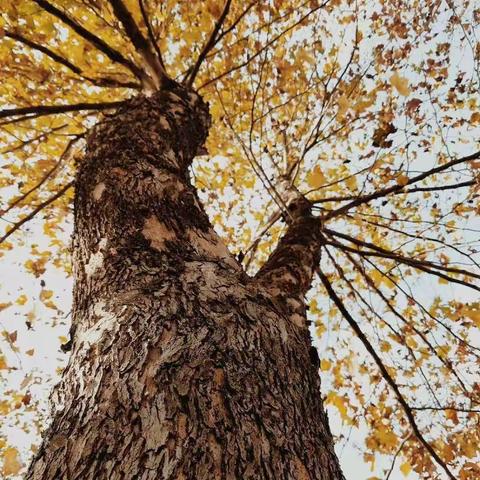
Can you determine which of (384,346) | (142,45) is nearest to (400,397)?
(384,346)

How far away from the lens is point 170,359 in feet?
3.35

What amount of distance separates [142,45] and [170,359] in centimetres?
289

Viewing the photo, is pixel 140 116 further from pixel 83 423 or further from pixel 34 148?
pixel 34 148

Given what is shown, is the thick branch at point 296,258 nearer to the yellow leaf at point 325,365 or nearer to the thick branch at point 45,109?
the thick branch at point 45,109

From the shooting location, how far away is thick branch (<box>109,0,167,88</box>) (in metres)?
3.00

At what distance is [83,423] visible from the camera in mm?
913

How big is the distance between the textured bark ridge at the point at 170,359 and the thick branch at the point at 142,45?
1.50m

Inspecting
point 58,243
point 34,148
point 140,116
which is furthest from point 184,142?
point 58,243

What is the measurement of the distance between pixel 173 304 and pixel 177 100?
1.91 meters

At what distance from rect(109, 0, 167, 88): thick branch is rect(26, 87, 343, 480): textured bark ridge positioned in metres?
1.50

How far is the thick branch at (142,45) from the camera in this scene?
3002mm

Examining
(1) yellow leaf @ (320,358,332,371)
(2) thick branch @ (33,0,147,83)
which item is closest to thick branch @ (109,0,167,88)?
(2) thick branch @ (33,0,147,83)

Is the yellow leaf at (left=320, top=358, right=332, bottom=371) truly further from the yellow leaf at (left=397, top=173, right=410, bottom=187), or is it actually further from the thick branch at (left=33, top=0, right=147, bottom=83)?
the thick branch at (left=33, top=0, right=147, bottom=83)

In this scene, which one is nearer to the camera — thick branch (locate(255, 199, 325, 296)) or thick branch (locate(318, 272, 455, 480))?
thick branch (locate(255, 199, 325, 296))
